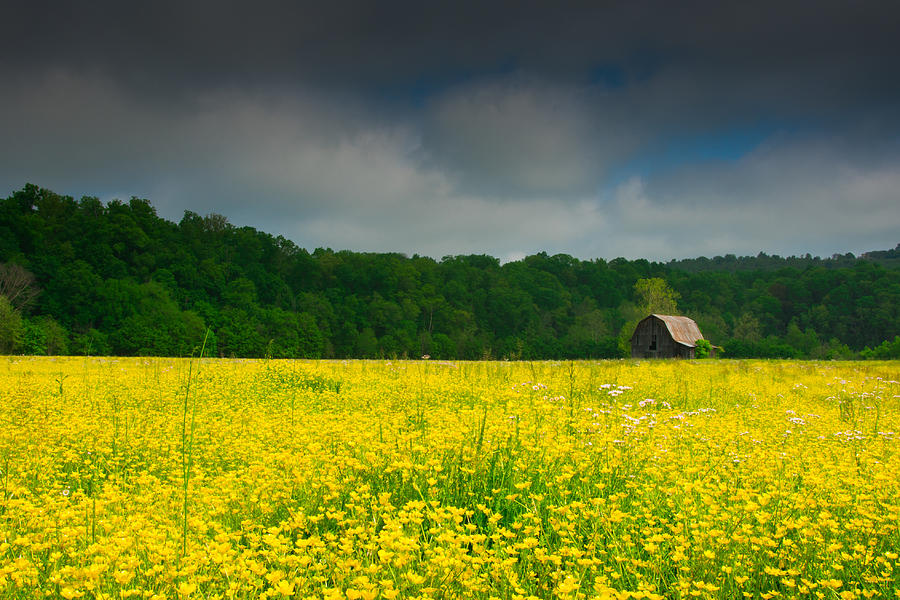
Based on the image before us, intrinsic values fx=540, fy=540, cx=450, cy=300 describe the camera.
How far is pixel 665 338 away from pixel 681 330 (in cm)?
182

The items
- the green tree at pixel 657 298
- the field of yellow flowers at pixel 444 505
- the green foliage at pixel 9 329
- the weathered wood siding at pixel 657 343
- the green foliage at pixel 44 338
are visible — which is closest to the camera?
the field of yellow flowers at pixel 444 505

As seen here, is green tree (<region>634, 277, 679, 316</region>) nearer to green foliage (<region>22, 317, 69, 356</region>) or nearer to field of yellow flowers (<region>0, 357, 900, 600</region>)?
green foliage (<region>22, 317, 69, 356</region>)

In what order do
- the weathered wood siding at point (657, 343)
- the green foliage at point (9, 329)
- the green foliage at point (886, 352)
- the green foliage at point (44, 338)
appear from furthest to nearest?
the weathered wood siding at point (657, 343) < the green foliage at point (44, 338) < the green foliage at point (886, 352) < the green foliage at point (9, 329)

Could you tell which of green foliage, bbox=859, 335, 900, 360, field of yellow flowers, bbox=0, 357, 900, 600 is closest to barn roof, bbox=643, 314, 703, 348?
green foliage, bbox=859, 335, 900, 360

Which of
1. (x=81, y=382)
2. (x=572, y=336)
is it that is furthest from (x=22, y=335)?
(x=572, y=336)

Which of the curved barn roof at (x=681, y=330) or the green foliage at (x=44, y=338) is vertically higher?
the curved barn roof at (x=681, y=330)

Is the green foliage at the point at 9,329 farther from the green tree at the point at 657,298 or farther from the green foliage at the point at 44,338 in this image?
the green tree at the point at 657,298

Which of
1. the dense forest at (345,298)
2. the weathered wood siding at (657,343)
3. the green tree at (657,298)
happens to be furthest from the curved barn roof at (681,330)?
the green tree at (657,298)

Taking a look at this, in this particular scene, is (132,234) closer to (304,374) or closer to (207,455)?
(304,374)

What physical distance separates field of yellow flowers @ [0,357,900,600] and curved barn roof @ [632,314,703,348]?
123ft

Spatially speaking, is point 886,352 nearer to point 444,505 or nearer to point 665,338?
point 665,338

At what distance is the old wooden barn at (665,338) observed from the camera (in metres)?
43.6

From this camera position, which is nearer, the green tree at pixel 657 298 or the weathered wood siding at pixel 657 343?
the weathered wood siding at pixel 657 343

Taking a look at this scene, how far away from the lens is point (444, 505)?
4027 millimetres
